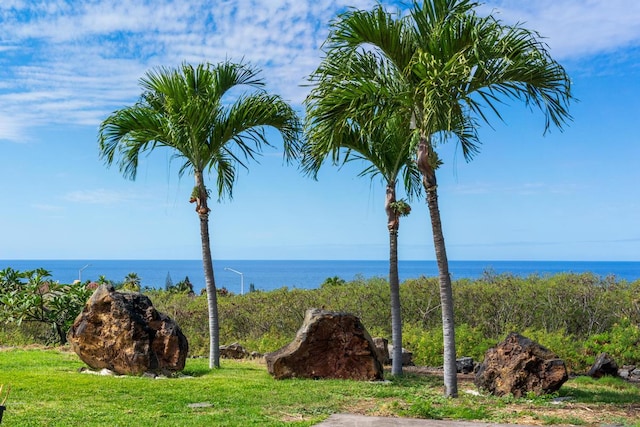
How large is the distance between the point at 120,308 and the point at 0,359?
354 cm

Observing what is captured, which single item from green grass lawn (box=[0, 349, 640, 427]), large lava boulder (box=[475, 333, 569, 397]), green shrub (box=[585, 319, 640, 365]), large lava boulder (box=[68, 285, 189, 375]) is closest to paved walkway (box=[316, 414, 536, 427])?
green grass lawn (box=[0, 349, 640, 427])

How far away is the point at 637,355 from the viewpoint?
489 inches

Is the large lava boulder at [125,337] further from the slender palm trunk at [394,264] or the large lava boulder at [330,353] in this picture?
the slender palm trunk at [394,264]

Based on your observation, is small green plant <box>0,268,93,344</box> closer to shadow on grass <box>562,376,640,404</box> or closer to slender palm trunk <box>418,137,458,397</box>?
slender palm trunk <box>418,137,458,397</box>

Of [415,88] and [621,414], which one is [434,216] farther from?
[621,414]

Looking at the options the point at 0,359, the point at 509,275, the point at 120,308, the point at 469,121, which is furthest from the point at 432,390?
the point at 0,359

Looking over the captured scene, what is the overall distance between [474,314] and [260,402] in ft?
24.1

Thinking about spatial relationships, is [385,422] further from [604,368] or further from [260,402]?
[604,368]

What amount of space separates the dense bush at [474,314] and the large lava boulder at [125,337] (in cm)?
376

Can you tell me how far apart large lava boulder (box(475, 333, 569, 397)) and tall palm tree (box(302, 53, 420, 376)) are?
2.34 m

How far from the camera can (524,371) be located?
9031 mm

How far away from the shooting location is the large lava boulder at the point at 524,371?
8977 mm

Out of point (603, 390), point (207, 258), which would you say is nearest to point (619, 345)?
point (603, 390)

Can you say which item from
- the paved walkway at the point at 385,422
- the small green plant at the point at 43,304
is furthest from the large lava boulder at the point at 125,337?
the small green plant at the point at 43,304
